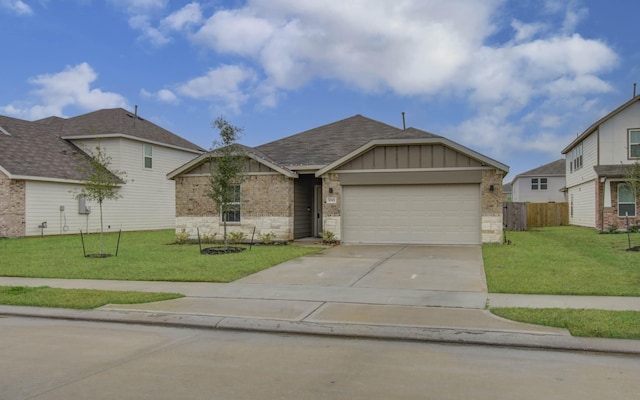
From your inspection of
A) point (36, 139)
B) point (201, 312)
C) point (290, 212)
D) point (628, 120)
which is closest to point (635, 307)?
point (201, 312)

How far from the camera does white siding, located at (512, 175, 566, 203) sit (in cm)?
4878

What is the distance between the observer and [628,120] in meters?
25.1

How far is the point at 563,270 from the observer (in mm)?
11219

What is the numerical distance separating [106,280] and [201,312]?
4.10 metres

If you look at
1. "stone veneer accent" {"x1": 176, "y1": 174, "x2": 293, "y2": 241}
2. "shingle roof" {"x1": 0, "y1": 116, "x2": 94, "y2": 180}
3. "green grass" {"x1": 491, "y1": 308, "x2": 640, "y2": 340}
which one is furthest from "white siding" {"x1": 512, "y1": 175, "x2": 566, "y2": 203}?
"green grass" {"x1": 491, "y1": 308, "x2": 640, "y2": 340}

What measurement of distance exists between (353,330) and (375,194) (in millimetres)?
12375

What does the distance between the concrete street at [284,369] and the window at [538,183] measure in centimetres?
4741

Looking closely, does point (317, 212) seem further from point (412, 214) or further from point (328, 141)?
point (412, 214)

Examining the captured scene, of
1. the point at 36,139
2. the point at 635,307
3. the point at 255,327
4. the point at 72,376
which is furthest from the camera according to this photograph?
the point at 36,139

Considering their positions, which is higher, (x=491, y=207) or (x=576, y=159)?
(x=576, y=159)

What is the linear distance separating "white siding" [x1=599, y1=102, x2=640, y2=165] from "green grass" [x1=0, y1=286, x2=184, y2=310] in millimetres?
24118

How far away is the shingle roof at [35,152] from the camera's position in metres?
23.5

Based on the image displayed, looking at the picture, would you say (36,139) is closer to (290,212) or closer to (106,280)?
(290,212)

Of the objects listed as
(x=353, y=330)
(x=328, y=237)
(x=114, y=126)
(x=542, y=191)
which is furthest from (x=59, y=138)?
(x=542, y=191)
